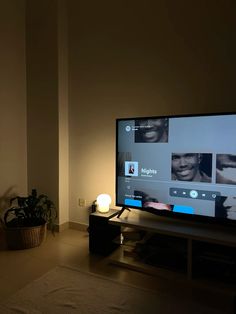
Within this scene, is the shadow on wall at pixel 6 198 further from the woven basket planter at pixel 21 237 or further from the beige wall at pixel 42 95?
the woven basket planter at pixel 21 237

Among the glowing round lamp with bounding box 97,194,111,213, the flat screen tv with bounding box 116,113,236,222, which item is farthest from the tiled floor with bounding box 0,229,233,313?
the flat screen tv with bounding box 116,113,236,222

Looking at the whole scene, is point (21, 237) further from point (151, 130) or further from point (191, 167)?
point (191, 167)

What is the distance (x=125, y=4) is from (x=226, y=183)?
1.99 meters

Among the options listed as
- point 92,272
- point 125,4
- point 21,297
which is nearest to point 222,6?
point 125,4

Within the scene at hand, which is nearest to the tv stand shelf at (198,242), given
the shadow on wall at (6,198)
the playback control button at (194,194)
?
the playback control button at (194,194)

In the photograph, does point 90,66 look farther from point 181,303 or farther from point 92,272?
point 181,303

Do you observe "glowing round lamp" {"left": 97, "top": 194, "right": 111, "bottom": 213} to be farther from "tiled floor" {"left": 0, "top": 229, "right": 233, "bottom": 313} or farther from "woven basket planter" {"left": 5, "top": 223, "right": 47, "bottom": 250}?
"woven basket planter" {"left": 5, "top": 223, "right": 47, "bottom": 250}

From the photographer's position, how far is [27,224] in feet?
9.29

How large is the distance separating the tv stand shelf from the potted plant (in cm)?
85

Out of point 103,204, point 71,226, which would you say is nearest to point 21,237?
point 71,226

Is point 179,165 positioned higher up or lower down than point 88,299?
higher up

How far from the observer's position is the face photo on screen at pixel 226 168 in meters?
2.02

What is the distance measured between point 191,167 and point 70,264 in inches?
50.8

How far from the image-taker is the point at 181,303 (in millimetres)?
1828
